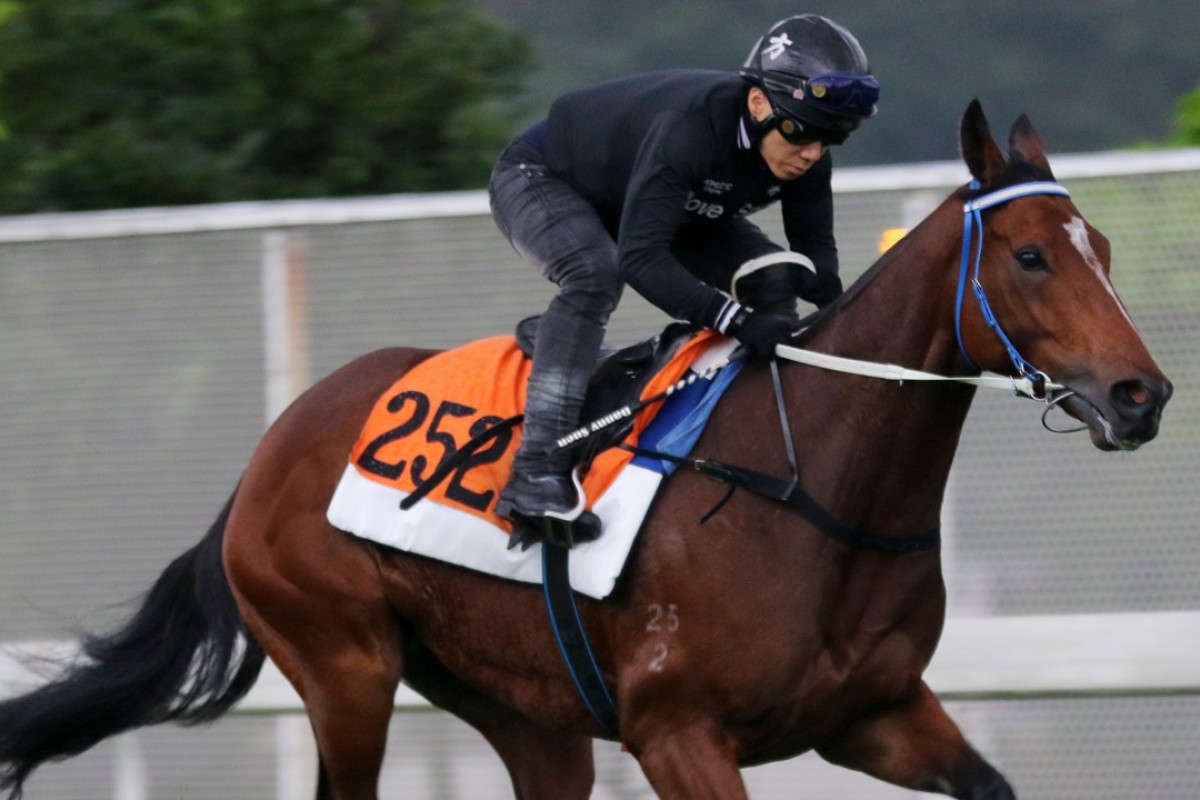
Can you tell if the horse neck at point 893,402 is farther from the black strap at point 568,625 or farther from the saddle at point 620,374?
the black strap at point 568,625

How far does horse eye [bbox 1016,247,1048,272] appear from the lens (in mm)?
3701

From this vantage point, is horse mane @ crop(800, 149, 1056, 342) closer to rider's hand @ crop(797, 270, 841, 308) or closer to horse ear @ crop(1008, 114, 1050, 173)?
horse ear @ crop(1008, 114, 1050, 173)

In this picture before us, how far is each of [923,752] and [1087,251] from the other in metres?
1.25

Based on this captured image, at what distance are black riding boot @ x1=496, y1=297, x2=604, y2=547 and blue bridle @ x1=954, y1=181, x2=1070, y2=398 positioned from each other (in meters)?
0.92

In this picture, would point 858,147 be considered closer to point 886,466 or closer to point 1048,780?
point 1048,780

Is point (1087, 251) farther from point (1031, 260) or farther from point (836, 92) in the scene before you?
point (836, 92)

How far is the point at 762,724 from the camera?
4066 millimetres

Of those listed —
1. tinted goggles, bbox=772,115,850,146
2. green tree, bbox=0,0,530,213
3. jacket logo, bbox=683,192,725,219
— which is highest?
tinted goggles, bbox=772,115,850,146

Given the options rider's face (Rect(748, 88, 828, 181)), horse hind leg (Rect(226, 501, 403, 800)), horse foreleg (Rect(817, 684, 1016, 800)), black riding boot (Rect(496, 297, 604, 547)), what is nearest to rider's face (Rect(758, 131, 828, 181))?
rider's face (Rect(748, 88, 828, 181))

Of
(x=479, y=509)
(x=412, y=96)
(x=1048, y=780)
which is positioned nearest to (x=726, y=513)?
(x=479, y=509)

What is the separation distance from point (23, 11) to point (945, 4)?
212 inches

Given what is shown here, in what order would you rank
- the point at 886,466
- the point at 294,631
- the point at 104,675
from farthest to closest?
1. the point at 104,675
2. the point at 294,631
3. the point at 886,466

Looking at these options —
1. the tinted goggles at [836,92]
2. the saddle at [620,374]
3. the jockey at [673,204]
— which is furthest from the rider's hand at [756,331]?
the tinted goggles at [836,92]

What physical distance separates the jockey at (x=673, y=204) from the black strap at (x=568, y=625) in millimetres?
73
